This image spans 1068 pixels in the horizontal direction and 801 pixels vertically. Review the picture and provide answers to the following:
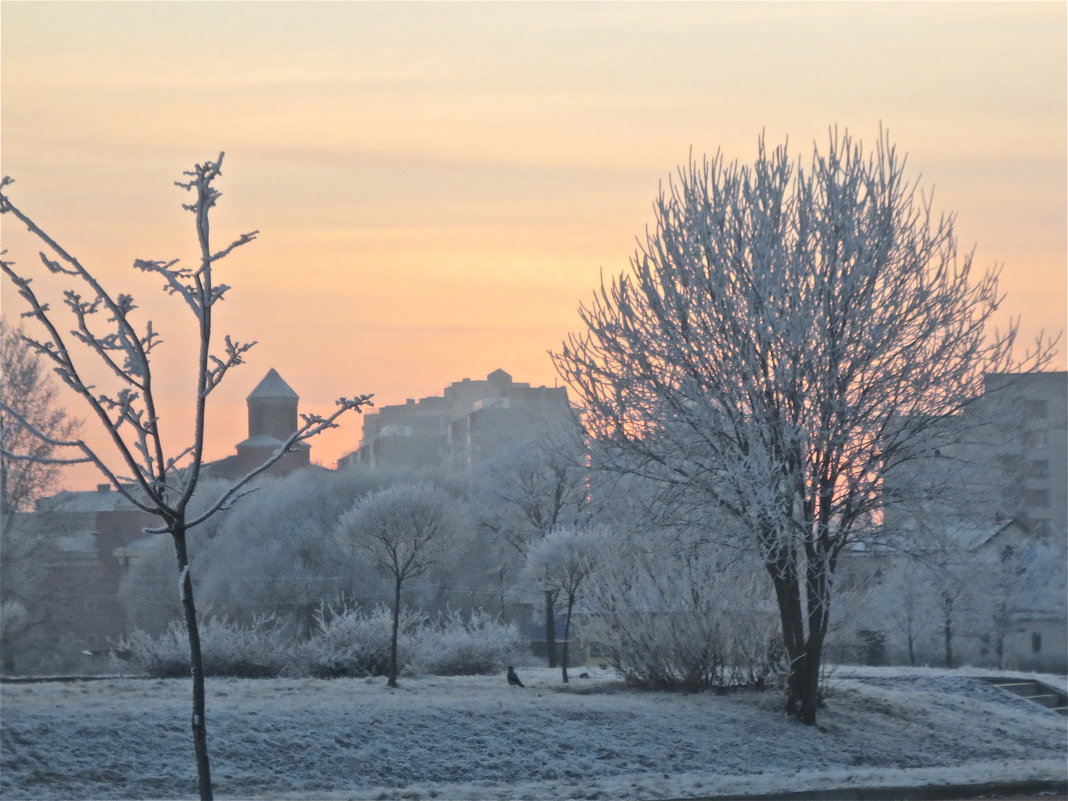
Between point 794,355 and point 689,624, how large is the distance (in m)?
5.35

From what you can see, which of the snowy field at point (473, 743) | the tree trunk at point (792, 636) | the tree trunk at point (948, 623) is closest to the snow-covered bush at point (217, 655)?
the snowy field at point (473, 743)

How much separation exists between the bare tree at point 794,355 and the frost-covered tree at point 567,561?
19.3ft

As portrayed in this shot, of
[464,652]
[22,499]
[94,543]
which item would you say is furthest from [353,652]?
[94,543]

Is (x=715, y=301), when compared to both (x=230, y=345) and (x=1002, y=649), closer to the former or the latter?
(x=230, y=345)

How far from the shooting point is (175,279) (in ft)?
23.7

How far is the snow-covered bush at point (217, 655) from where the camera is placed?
22.5 m

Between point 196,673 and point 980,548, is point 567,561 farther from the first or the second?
point 980,548

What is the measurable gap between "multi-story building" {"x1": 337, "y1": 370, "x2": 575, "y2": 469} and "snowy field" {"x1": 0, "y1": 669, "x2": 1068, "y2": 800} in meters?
60.2

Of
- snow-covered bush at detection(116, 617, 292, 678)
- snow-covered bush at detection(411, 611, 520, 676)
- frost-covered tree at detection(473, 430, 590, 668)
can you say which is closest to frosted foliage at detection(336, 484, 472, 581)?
snow-covered bush at detection(411, 611, 520, 676)

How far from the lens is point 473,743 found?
1562cm

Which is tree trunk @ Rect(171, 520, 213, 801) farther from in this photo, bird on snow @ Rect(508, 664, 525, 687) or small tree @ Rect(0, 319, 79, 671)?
small tree @ Rect(0, 319, 79, 671)

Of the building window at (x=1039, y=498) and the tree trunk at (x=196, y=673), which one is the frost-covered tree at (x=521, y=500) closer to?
the tree trunk at (x=196, y=673)

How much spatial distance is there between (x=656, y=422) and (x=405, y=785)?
6.22 meters

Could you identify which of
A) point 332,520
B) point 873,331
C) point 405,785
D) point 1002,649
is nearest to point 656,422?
point 873,331
